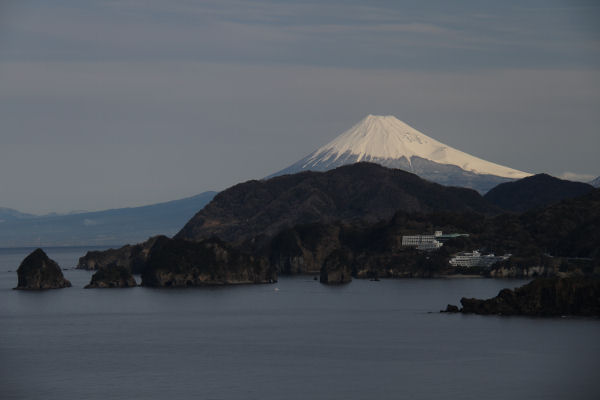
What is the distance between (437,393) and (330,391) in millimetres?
6657

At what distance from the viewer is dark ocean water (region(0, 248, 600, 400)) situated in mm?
74062

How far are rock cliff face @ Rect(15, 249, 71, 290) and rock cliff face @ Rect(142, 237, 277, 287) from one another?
14.0 meters

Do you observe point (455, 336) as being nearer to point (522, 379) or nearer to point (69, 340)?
point (522, 379)

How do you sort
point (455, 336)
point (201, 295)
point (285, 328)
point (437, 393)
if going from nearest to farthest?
point (437, 393) < point (455, 336) < point (285, 328) < point (201, 295)

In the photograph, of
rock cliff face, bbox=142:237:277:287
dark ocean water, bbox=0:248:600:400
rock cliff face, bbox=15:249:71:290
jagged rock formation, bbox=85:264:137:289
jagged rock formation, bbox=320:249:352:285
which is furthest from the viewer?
jagged rock formation, bbox=320:249:352:285

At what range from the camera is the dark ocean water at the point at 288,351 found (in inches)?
2916

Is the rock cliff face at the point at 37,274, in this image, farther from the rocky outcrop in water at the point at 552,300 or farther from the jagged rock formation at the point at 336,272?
the rocky outcrop in water at the point at 552,300

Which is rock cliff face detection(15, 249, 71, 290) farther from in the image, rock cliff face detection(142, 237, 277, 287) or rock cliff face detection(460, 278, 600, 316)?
rock cliff face detection(460, 278, 600, 316)

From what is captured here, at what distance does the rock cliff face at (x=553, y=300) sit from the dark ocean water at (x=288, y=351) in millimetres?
2821

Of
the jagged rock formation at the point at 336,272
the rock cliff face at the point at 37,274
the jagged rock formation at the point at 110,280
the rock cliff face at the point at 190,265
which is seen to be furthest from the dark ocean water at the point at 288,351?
the jagged rock formation at the point at 336,272

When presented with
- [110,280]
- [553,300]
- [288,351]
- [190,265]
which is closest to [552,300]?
[553,300]

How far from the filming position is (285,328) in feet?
372

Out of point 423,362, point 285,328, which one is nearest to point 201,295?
point 285,328

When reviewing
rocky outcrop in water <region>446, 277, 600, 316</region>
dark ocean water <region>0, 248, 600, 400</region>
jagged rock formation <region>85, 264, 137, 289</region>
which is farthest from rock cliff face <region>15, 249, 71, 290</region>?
rocky outcrop in water <region>446, 277, 600, 316</region>
